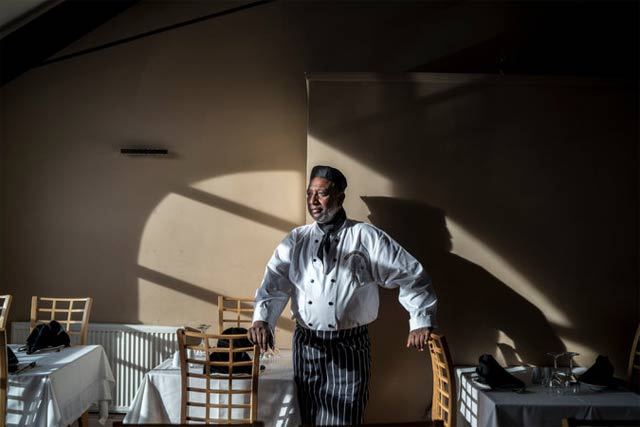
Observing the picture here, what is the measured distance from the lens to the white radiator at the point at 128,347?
485cm

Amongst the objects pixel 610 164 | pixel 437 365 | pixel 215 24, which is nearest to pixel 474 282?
pixel 437 365

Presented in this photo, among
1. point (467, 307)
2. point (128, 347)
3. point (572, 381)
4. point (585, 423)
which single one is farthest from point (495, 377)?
point (128, 347)

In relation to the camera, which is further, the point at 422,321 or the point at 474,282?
the point at 474,282

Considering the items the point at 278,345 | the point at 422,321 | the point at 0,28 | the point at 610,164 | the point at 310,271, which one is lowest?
the point at 278,345

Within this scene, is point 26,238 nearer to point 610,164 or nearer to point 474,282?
point 474,282

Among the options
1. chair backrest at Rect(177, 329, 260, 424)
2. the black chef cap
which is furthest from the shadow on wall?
chair backrest at Rect(177, 329, 260, 424)

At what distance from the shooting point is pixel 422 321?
125 inches

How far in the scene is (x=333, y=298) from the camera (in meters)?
3.16

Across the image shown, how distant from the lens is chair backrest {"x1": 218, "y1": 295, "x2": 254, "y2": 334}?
4.48 m

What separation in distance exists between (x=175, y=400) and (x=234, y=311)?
1219 mm

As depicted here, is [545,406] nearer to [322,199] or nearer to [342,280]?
[342,280]

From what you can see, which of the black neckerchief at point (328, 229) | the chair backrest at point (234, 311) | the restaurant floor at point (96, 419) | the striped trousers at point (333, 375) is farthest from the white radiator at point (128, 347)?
the black neckerchief at point (328, 229)

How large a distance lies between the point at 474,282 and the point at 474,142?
1035 mm

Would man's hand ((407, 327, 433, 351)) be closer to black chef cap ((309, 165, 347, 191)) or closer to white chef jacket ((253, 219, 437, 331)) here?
white chef jacket ((253, 219, 437, 331))
